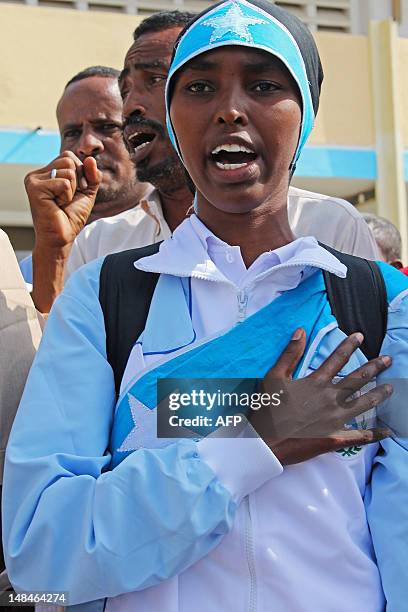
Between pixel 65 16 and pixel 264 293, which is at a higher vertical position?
pixel 65 16

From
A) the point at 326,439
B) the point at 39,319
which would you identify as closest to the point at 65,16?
the point at 39,319

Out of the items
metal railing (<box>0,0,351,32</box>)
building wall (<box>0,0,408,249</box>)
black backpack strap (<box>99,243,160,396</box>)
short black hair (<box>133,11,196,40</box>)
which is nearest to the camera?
black backpack strap (<box>99,243,160,396</box>)

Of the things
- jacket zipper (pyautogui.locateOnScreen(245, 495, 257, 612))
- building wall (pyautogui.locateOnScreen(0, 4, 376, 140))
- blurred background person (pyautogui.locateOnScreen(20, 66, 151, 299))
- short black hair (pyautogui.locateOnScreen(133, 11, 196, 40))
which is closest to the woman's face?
jacket zipper (pyautogui.locateOnScreen(245, 495, 257, 612))

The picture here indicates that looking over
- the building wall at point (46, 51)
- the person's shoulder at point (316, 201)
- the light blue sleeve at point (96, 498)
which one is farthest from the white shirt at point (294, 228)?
the building wall at point (46, 51)

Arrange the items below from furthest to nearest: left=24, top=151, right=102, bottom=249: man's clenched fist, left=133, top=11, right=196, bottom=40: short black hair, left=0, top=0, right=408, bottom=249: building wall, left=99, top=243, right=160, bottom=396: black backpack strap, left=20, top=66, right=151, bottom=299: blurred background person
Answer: left=0, top=0, right=408, bottom=249: building wall, left=20, top=66, right=151, bottom=299: blurred background person, left=133, top=11, right=196, bottom=40: short black hair, left=24, top=151, right=102, bottom=249: man's clenched fist, left=99, top=243, right=160, bottom=396: black backpack strap

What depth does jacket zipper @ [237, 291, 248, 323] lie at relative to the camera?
1.62 m

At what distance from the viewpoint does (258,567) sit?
1.46m

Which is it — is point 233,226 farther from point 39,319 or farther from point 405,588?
point 405,588

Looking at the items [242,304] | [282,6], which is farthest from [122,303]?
[282,6]

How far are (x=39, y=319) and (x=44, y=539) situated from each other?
0.67 meters

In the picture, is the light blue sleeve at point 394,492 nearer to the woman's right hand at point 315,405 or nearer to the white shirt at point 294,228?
the woman's right hand at point 315,405
